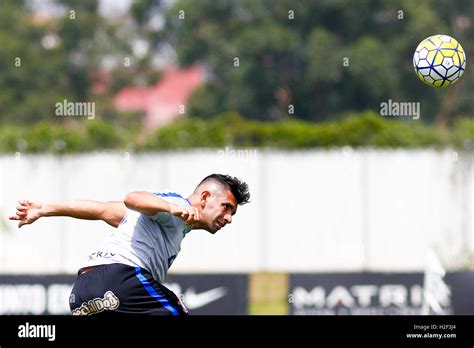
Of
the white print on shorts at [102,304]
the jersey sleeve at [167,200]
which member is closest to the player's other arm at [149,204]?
the jersey sleeve at [167,200]

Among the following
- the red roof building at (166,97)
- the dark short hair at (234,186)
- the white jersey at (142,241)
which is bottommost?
the white jersey at (142,241)

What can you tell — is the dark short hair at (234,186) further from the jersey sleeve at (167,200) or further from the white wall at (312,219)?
the white wall at (312,219)

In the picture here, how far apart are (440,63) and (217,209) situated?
3.96 m

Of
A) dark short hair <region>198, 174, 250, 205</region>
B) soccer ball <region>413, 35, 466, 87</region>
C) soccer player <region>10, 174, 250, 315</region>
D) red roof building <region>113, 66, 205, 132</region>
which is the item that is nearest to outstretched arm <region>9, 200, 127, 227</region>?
soccer player <region>10, 174, 250, 315</region>

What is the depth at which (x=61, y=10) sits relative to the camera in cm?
4269

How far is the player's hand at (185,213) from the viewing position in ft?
23.9

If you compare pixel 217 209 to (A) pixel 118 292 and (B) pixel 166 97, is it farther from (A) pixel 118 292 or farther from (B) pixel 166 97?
(B) pixel 166 97

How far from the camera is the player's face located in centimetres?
779

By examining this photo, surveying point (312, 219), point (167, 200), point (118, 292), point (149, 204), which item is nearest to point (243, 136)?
point (312, 219)

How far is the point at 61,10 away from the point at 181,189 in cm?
1989

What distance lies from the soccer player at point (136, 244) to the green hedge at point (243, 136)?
17.4 meters
